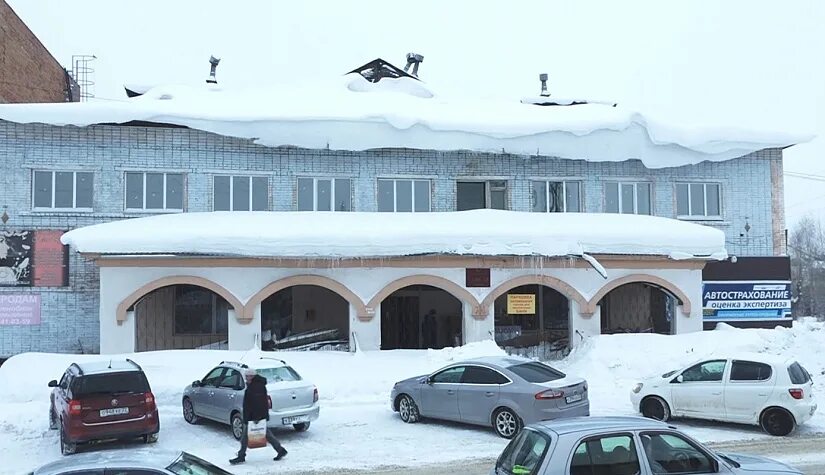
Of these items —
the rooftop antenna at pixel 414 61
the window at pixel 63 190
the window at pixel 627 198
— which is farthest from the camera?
the rooftop antenna at pixel 414 61

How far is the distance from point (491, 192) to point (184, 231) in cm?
1062

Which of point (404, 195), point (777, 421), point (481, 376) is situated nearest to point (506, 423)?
point (481, 376)

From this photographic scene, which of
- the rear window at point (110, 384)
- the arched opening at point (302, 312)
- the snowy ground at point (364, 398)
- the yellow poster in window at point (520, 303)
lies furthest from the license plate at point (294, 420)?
the arched opening at point (302, 312)

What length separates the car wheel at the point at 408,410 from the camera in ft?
50.9

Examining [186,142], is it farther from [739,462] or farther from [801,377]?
[739,462]

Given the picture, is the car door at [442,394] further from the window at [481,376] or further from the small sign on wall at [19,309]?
the small sign on wall at [19,309]

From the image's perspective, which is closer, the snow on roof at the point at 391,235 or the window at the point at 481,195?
the snow on roof at the point at 391,235

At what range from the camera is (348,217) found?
24.7 meters

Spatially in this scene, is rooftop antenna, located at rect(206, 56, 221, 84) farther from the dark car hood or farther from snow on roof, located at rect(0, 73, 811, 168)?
the dark car hood

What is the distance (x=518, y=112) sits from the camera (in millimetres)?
28812

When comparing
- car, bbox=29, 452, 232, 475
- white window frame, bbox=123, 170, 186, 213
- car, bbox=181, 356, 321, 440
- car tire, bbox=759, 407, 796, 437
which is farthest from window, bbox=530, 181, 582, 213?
car, bbox=29, 452, 232, 475

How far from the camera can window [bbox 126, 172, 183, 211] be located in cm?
2467

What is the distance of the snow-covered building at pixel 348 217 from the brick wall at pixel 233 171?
6 centimetres

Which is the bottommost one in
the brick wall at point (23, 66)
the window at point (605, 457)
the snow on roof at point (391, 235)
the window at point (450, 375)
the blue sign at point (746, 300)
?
the window at point (450, 375)
